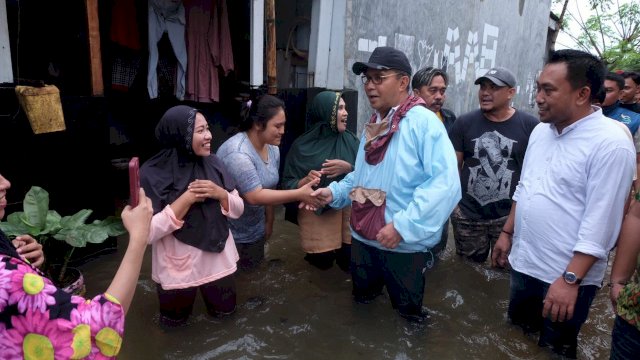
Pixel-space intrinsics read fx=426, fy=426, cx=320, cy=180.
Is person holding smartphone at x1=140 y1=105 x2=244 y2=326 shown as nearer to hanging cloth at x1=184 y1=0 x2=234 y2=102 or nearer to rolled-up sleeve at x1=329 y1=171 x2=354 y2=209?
rolled-up sleeve at x1=329 y1=171 x2=354 y2=209

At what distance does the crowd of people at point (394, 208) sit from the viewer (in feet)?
5.18

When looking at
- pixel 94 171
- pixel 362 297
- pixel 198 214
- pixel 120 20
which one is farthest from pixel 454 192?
pixel 120 20

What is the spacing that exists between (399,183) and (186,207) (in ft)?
4.45

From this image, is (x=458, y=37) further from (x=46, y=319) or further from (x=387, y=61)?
(x=46, y=319)

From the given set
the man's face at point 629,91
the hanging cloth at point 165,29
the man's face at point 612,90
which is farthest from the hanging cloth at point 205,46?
the man's face at point 629,91

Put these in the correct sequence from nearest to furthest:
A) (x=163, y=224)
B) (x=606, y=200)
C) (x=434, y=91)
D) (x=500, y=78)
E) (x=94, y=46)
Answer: (x=606, y=200) < (x=163, y=224) < (x=500, y=78) < (x=94, y=46) < (x=434, y=91)

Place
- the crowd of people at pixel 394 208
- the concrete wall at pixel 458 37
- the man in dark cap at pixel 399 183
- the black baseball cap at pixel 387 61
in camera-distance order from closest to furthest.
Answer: the crowd of people at pixel 394 208 → the man in dark cap at pixel 399 183 → the black baseball cap at pixel 387 61 → the concrete wall at pixel 458 37

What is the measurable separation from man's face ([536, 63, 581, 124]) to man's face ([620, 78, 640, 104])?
3.55 metres

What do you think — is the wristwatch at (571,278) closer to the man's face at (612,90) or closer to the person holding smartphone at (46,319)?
the person holding smartphone at (46,319)

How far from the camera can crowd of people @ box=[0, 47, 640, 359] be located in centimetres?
158

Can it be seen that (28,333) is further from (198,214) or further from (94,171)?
(94,171)

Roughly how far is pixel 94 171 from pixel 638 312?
13.6 ft

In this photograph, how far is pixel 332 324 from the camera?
333cm

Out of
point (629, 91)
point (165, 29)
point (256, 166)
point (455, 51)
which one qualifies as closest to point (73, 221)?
point (256, 166)
